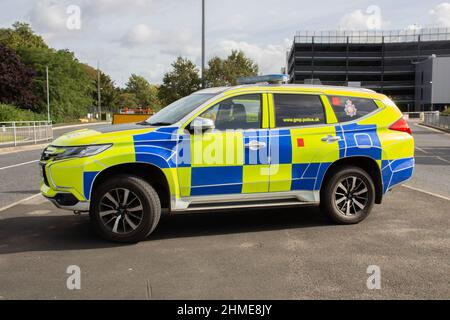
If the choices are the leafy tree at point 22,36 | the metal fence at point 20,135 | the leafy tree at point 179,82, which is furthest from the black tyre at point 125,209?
the leafy tree at point 22,36

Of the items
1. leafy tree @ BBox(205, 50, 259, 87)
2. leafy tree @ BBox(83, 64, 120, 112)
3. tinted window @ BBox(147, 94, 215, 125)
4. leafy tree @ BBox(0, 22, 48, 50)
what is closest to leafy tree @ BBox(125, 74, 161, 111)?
leafy tree @ BBox(83, 64, 120, 112)

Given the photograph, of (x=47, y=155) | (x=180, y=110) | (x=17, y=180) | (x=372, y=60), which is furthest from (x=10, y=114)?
(x=372, y=60)

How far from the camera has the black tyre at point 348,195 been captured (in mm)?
6227

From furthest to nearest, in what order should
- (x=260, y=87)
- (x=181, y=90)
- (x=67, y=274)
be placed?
(x=181, y=90) < (x=260, y=87) < (x=67, y=274)

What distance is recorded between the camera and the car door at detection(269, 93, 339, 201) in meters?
5.94

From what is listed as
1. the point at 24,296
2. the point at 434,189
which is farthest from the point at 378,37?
the point at 24,296

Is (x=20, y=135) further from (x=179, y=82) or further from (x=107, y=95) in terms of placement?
(x=107, y=95)

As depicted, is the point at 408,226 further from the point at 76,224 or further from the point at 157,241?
the point at 76,224

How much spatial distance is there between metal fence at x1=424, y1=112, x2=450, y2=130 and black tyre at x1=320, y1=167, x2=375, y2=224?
29.8 metres

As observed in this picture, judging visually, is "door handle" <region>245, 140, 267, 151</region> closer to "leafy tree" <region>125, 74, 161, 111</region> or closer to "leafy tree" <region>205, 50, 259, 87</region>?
"leafy tree" <region>205, 50, 259, 87</region>

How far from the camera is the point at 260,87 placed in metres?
6.13

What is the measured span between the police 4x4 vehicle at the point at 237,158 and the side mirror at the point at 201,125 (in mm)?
12

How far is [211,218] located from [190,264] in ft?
6.96

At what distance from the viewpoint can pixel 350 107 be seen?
21.0 feet
